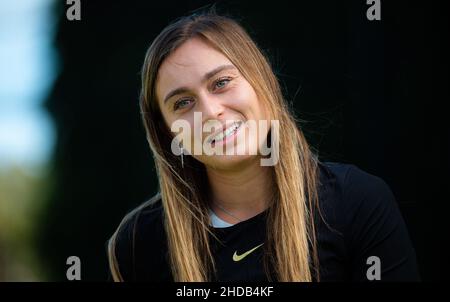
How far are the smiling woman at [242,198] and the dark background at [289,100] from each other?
2.17ft

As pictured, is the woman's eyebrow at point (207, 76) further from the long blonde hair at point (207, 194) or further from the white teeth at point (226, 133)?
the white teeth at point (226, 133)

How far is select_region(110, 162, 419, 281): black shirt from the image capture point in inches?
71.3

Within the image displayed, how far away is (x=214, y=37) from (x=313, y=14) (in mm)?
1018

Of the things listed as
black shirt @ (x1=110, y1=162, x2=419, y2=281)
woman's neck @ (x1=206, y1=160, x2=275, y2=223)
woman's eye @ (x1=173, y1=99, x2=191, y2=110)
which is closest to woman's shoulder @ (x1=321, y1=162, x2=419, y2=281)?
black shirt @ (x1=110, y1=162, x2=419, y2=281)

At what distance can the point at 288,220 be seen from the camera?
1.86 metres

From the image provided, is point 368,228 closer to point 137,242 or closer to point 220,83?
point 220,83

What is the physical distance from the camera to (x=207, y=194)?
7.02 feet

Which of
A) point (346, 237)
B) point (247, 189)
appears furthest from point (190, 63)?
point (346, 237)

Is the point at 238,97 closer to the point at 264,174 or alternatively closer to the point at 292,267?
the point at 264,174

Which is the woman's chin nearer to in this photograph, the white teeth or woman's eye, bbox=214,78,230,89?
the white teeth

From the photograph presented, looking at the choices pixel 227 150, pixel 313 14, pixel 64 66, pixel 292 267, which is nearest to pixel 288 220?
pixel 292 267

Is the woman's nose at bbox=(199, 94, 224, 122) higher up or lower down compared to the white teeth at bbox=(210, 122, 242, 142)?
higher up

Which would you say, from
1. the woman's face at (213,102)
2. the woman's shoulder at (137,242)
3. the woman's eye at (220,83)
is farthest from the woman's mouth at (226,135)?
the woman's shoulder at (137,242)

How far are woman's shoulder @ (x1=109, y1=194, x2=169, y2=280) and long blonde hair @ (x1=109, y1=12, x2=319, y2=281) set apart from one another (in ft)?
0.14
